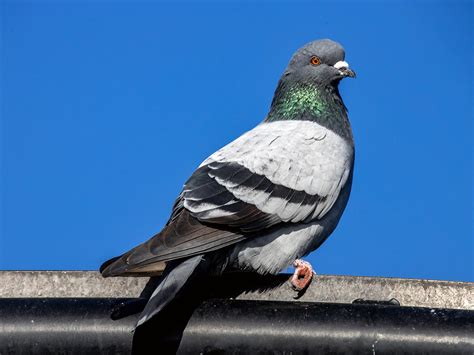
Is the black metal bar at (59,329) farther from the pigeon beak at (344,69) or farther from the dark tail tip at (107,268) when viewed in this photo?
the pigeon beak at (344,69)

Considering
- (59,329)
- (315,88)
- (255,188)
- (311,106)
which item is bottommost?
(59,329)

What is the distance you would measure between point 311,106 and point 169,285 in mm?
3058

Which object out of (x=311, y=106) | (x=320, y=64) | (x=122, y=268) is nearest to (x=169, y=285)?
(x=122, y=268)

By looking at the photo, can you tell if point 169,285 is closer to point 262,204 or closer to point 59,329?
point 59,329

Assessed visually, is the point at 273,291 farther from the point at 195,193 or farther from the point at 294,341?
the point at 294,341

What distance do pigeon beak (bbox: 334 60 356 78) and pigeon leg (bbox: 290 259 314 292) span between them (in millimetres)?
2250

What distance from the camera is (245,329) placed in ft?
13.5

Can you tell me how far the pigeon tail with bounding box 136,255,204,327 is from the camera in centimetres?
452

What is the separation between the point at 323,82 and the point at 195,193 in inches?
91.7

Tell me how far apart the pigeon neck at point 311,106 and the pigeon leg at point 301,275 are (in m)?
1.59

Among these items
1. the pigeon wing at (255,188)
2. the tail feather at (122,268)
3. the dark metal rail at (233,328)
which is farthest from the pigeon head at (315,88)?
the dark metal rail at (233,328)

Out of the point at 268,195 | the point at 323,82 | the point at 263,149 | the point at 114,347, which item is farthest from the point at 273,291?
the point at 323,82

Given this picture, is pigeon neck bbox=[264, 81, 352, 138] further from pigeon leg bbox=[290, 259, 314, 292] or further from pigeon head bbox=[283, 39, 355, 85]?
pigeon leg bbox=[290, 259, 314, 292]

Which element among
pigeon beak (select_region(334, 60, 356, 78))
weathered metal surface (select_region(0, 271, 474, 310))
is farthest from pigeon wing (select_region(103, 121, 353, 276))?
pigeon beak (select_region(334, 60, 356, 78))
